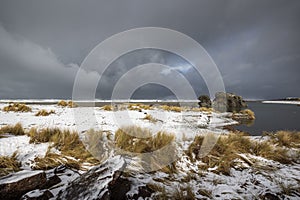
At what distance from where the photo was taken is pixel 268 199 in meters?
2.55

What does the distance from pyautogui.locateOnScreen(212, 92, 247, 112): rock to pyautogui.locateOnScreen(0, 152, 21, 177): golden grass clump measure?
26.0 meters

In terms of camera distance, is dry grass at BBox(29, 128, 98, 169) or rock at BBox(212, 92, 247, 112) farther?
rock at BBox(212, 92, 247, 112)

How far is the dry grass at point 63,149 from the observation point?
3.14 m

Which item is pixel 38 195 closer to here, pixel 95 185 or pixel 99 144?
pixel 95 185

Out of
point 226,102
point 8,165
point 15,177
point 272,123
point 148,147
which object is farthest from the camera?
point 226,102

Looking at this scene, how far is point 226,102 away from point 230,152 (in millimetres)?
27953

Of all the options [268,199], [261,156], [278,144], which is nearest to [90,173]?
[268,199]

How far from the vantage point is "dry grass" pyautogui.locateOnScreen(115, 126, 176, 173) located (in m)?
3.52

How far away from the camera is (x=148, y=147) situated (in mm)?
4156

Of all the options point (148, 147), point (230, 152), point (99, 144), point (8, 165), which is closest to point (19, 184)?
point (8, 165)

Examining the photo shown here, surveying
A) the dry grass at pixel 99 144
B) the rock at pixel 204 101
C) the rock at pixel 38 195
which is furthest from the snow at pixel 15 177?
the rock at pixel 204 101

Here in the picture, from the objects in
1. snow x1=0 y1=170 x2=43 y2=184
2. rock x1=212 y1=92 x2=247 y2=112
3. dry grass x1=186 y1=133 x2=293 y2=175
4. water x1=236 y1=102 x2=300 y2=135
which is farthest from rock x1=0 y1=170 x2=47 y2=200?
rock x1=212 y1=92 x2=247 y2=112

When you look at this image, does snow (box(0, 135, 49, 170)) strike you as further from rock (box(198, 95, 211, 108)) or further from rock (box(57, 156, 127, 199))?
rock (box(198, 95, 211, 108))

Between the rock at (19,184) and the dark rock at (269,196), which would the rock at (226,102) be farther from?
the rock at (19,184)
